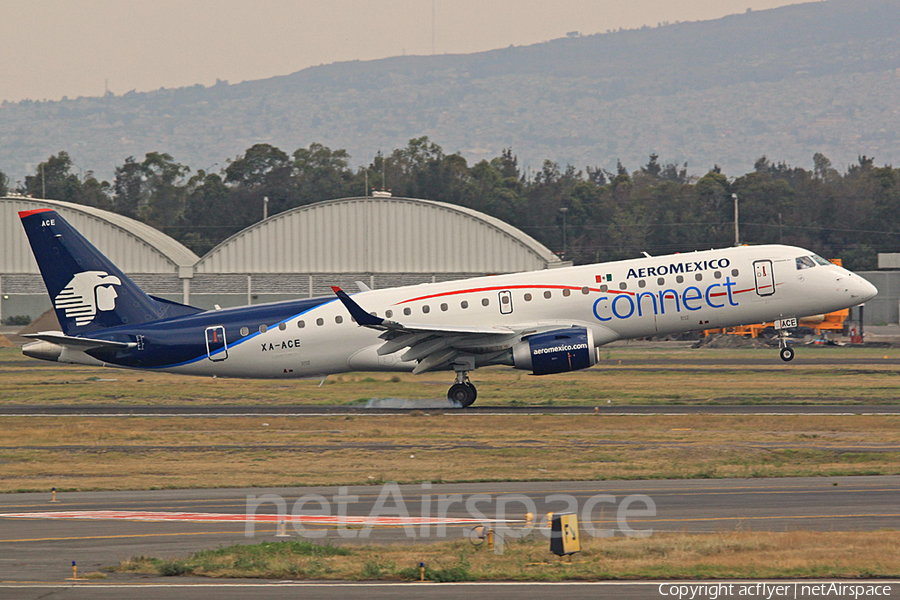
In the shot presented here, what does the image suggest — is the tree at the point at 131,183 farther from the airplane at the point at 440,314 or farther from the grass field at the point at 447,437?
the airplane at the point at 440,314

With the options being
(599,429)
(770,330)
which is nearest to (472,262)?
(770,330)

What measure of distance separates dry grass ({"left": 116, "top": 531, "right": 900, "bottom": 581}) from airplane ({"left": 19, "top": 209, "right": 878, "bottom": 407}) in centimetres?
1908

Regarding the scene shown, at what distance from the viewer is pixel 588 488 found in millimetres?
21016

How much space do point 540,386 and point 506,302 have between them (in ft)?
30.1

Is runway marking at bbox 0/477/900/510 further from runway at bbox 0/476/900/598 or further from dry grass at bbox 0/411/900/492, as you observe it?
dry grass at bbox 0/411/900/492

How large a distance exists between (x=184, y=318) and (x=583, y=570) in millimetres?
25899

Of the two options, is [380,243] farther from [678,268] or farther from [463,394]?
[678,268]

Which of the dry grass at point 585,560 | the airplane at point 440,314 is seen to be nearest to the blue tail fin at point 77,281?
the airplane at point 440,314

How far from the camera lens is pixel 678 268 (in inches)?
1404

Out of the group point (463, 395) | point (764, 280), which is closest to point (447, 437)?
point (463, 395)

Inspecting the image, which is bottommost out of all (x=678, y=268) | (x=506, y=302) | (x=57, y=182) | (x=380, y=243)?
(x=506, y=302)

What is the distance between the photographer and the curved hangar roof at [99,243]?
8006cm

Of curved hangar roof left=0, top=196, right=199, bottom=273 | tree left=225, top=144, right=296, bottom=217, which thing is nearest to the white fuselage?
curved hangar roof left=0, top=196, right=199, bottom=273

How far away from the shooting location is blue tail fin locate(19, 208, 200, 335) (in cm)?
3619
